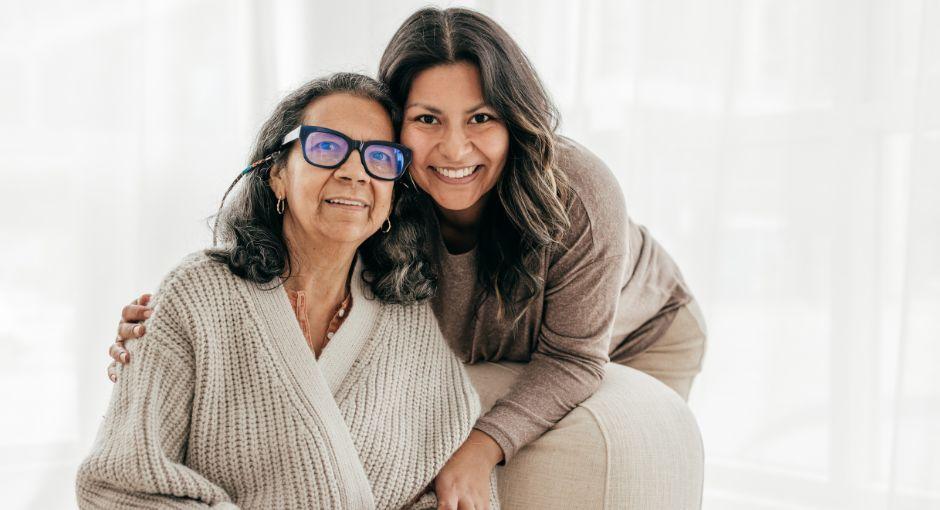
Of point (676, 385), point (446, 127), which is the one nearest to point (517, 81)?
point (446, 127)

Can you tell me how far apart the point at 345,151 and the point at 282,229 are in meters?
0.21

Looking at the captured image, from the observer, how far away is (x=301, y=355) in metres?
1.44

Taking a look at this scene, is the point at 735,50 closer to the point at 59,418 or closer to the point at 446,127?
the point at 446,127

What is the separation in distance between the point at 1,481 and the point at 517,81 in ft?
6.42

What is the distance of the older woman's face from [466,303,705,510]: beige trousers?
0.48 metres

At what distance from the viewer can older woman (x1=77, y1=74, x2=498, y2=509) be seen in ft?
4.38

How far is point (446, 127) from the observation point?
1.61 metres

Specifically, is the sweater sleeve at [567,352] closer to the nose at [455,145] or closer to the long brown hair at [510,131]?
the long brown hair at [510,131]

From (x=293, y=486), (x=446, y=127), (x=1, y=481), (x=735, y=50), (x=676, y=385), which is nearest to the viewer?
(x=293, y=486)

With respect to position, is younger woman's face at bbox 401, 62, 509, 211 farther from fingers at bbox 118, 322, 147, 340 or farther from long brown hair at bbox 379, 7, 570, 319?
fingers at bbox 118, 322, 147, 340

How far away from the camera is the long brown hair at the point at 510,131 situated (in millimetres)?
1619

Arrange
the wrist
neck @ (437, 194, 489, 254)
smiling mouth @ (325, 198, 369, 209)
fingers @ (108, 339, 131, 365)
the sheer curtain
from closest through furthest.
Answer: fingers @ (108, 339, 131, 365), smiling mouth @ (325, 198, 369, 209), the wrist, neck @ (437, 194, 489, 254), the sheer curtain

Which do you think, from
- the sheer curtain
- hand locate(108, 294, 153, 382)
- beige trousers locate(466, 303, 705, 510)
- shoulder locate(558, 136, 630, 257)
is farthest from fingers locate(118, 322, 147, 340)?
the sheer curtain

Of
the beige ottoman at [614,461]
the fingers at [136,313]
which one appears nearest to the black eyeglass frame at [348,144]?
the fingers at [136,313]
